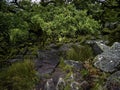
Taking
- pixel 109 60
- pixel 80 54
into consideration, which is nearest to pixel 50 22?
pixel 80 54

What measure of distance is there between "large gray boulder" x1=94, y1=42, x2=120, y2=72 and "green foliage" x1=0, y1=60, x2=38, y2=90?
6.99 ft

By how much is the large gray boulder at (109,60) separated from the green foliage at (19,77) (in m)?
2.13

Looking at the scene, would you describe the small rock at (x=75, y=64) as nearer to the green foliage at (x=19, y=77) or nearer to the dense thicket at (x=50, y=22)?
the dense thicket at (x=50, y=22)

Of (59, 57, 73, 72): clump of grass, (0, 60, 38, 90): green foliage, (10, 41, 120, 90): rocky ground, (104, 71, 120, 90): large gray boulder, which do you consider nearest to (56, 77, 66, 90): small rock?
(10, 41, 120, 90): rocky ground

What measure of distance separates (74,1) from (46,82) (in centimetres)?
310

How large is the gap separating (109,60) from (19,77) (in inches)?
117

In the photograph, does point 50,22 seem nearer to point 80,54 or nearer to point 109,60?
point 80,54

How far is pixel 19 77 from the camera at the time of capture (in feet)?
28.2

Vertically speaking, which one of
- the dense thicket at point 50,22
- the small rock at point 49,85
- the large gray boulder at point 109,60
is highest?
the dense thicket at point 50,22

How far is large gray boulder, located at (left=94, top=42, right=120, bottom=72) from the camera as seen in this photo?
8516 mm

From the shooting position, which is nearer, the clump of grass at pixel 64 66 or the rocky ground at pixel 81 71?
the rocky ground at pixel 81 71

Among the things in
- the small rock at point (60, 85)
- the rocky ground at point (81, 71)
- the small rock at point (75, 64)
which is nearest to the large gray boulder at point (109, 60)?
the rocky ground at point (81, 71)

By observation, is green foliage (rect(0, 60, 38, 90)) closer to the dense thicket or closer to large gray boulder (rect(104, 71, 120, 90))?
the dense thicket

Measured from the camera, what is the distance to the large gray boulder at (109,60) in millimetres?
8516
